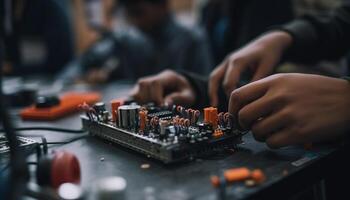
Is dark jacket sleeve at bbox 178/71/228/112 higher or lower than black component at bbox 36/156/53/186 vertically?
higher

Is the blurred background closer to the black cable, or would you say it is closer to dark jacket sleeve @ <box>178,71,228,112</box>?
dark jacket sleeve @ <box>178,71,228,112</box>

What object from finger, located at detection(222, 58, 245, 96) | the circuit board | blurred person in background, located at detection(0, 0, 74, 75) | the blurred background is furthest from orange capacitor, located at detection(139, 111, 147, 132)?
blurred person in background, located at detection(0, 0, 74, 75)

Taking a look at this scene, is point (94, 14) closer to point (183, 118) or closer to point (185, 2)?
point (185, 2)

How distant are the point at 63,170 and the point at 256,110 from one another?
28cm

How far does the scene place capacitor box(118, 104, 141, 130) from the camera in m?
0.62

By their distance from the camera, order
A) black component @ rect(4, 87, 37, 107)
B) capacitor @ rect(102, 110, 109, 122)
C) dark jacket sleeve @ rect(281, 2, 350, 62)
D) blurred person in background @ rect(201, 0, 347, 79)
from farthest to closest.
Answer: blurred person in background @ rect(201, 0, 347, 79)
black component @ rect(4, 87, 37, 107)
dark jacket sleeve @ rect(281, 2, 350, 62)
capacitor @ rect(102, 110, 109, 122)

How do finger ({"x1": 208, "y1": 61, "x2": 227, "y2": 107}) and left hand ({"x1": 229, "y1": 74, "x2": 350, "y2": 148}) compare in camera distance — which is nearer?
left hand ({"x1": 229, "y1": 74, "x2": 350, "y2": 148})

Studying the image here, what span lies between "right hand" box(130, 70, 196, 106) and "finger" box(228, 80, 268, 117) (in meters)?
0.21

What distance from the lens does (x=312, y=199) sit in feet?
1.84

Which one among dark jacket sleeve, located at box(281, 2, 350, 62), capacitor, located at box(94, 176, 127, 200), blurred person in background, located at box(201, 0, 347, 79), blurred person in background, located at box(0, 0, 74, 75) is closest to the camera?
capacitor, located at box(94, 176, 127, 200)

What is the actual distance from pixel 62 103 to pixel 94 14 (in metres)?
1.15

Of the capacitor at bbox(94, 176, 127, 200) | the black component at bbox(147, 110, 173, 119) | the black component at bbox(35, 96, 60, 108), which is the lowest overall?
the black component at bbox(35, 96, 60, 108)

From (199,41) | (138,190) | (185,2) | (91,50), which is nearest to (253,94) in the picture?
(138,190)

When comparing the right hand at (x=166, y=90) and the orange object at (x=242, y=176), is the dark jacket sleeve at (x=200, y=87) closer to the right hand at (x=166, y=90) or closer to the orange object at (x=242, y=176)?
the right hand at (x=166, y=90)
